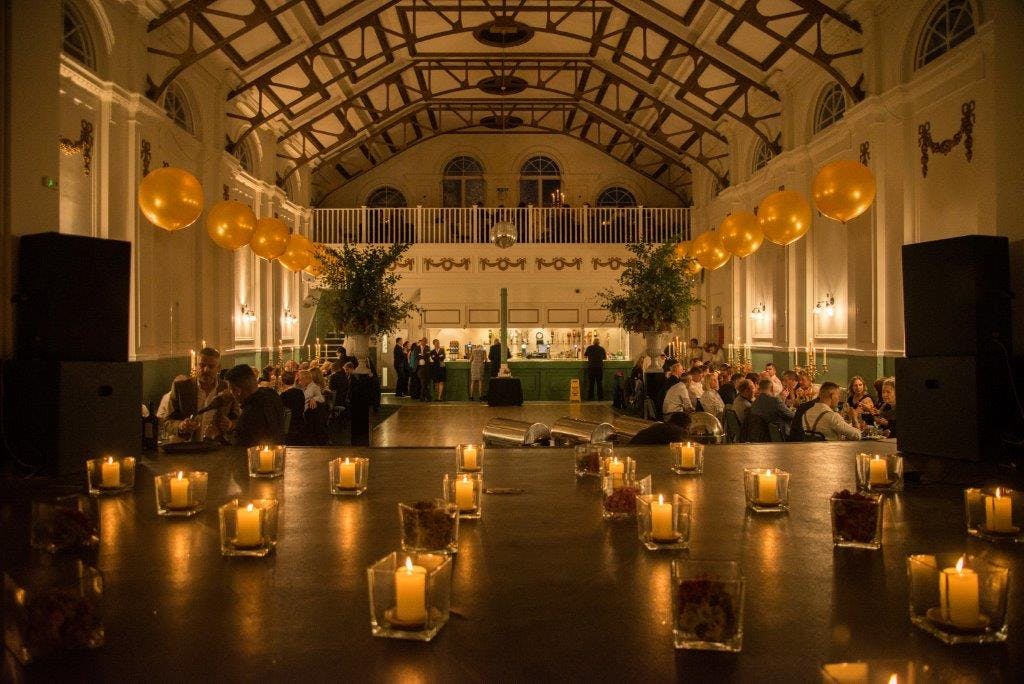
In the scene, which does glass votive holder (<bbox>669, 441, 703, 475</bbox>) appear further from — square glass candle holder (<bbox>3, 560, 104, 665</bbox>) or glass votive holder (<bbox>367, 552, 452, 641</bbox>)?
square glass candle holder (<bbox>3, 560, 104, 665</bbox>)

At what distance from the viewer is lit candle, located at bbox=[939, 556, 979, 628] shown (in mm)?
1366

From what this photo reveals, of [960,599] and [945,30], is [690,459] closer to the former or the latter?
[960,599]

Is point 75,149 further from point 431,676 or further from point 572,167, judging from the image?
point 572,167

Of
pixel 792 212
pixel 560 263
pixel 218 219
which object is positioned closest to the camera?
pixel 792 212

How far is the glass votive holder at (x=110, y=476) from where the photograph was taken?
2641 millimetres

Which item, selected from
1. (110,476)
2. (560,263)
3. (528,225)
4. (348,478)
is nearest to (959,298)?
(348,478)

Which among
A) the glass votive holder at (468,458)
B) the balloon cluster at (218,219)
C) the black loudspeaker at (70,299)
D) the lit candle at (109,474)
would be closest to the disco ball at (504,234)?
the balloon cluster at (218,219)

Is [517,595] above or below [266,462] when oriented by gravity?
below

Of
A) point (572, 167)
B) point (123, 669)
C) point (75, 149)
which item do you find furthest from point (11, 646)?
point (572, 167)

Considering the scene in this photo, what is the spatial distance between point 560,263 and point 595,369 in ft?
12.1

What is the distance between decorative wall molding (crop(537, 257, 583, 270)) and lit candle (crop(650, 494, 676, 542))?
617 inches

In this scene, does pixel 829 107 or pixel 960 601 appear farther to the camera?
pixel 829 107

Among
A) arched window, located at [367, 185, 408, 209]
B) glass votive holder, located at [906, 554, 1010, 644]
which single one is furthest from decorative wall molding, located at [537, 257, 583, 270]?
glass votive holder, located at [906, 554, 1010, 644]

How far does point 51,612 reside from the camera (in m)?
1.31
